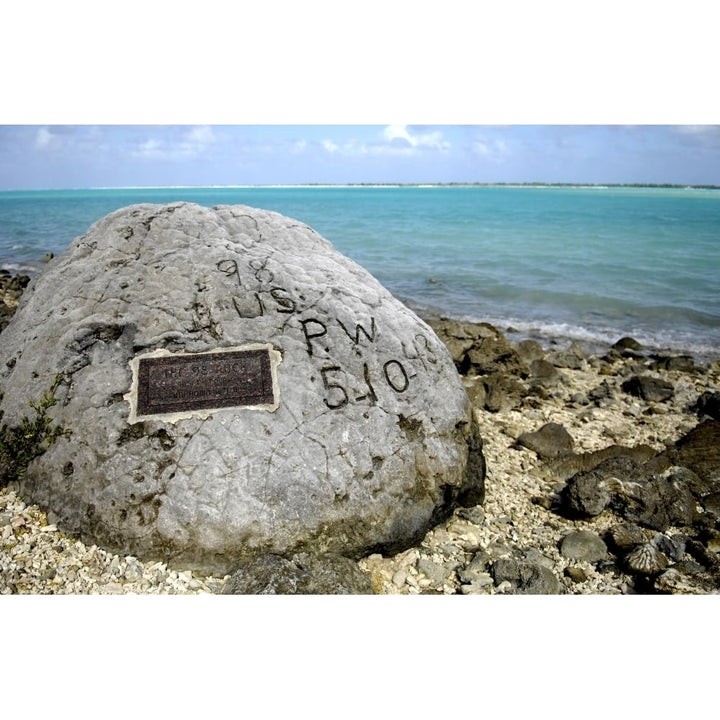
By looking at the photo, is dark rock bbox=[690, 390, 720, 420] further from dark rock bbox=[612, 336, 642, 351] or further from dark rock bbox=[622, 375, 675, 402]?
dark rock bbox=[612, 336, 642, 351]

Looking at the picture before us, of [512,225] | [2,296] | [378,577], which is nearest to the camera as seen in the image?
[378,577]

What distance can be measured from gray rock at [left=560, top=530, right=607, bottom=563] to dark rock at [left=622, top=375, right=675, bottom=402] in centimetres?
383

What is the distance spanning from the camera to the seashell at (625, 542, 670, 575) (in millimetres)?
3893

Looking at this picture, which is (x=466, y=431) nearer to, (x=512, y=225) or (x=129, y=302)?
(x=129, y=302)

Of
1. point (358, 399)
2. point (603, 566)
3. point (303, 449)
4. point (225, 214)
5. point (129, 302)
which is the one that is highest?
point (225, 214)

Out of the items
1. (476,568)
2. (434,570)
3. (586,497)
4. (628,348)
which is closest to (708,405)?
(628,348)

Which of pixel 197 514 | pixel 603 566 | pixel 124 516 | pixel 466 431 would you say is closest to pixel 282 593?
pixel 197 514

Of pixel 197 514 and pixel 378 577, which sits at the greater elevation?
pixel 197 514

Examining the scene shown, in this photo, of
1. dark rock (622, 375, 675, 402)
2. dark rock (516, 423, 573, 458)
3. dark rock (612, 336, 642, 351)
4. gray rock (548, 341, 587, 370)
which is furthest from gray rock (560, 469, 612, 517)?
dark rock (612, 336, 642, 351)

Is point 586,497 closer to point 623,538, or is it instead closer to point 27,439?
point 623,538

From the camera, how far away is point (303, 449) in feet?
12.6

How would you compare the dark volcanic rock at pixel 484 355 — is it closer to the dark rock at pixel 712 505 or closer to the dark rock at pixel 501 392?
the dark rock at pixel 501 392

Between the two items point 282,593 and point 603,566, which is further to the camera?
point 603,566

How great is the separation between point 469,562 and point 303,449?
1.39 m
